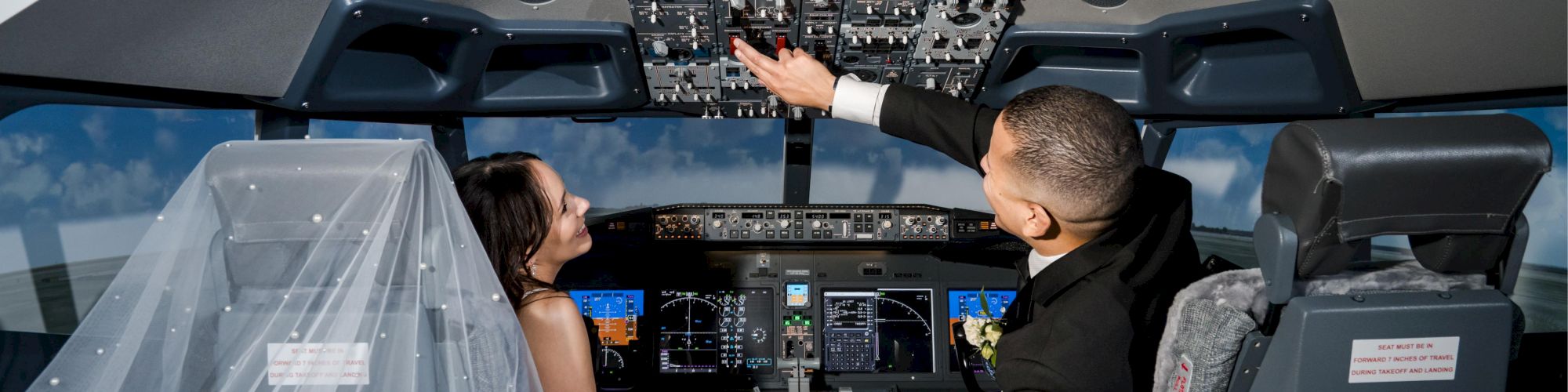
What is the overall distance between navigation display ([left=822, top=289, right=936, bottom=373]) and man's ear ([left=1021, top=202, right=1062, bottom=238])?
79.9 inches

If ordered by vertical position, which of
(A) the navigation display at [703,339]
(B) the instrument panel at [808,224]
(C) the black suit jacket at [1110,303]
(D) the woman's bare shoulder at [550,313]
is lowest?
(A) the navigation display at [703,339]

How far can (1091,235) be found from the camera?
1420 mm

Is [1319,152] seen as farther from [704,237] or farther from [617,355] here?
[617,355]

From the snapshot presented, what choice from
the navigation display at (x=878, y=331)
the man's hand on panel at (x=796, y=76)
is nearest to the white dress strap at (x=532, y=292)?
the man's hand on panel at (x=796, y=76)

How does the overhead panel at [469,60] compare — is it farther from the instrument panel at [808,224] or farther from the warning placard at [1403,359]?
the warning placard at [1403,359]

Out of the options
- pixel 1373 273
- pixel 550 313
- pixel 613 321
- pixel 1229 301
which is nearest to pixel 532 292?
pixel 550 313

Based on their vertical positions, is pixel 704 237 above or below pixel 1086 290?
below

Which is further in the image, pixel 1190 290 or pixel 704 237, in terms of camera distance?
pixel 704 237

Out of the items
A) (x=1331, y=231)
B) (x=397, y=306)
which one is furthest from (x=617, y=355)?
(x=1331, y=231)

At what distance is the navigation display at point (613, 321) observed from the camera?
3.33 meters

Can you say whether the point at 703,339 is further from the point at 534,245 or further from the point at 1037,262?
the point at 1037,262

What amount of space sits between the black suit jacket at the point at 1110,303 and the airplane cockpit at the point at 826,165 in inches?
2.3

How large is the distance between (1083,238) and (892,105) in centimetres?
50

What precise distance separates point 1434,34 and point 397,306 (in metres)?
2.34
